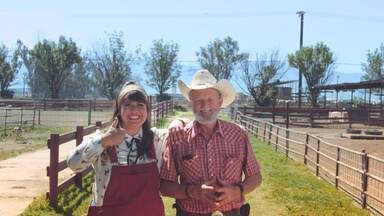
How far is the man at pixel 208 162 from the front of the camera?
3.17 meters

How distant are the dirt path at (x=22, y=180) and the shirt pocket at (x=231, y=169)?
202 inches

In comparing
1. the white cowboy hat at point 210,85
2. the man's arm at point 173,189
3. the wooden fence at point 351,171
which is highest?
the white cowboy hat at point 210,85

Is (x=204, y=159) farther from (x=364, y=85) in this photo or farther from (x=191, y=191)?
(x=364, y=85)

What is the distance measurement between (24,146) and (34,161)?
392 cm

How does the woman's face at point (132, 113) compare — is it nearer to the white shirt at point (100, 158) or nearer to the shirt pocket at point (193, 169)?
the white shirt at point (100, 158)

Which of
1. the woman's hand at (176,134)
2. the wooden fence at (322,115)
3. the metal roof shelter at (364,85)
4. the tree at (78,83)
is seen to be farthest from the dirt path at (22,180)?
the tree at (78,83)

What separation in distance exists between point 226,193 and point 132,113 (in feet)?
2.18

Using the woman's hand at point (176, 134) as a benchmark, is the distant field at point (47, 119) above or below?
below

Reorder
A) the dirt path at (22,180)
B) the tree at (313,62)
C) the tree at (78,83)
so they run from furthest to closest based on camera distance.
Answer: the tree at (78,83) → the tree at (313,62) → the dirt path at (22,180)

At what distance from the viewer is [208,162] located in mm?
3193

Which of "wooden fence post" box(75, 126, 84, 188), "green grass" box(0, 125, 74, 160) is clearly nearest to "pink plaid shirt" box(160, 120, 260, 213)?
"wooden fence post" box(75, 126, 84, 188)

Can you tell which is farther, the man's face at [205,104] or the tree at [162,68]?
the tree at [162,68]

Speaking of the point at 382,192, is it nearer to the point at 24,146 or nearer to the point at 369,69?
the point at 24,146

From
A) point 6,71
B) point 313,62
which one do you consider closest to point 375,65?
point 313,62
